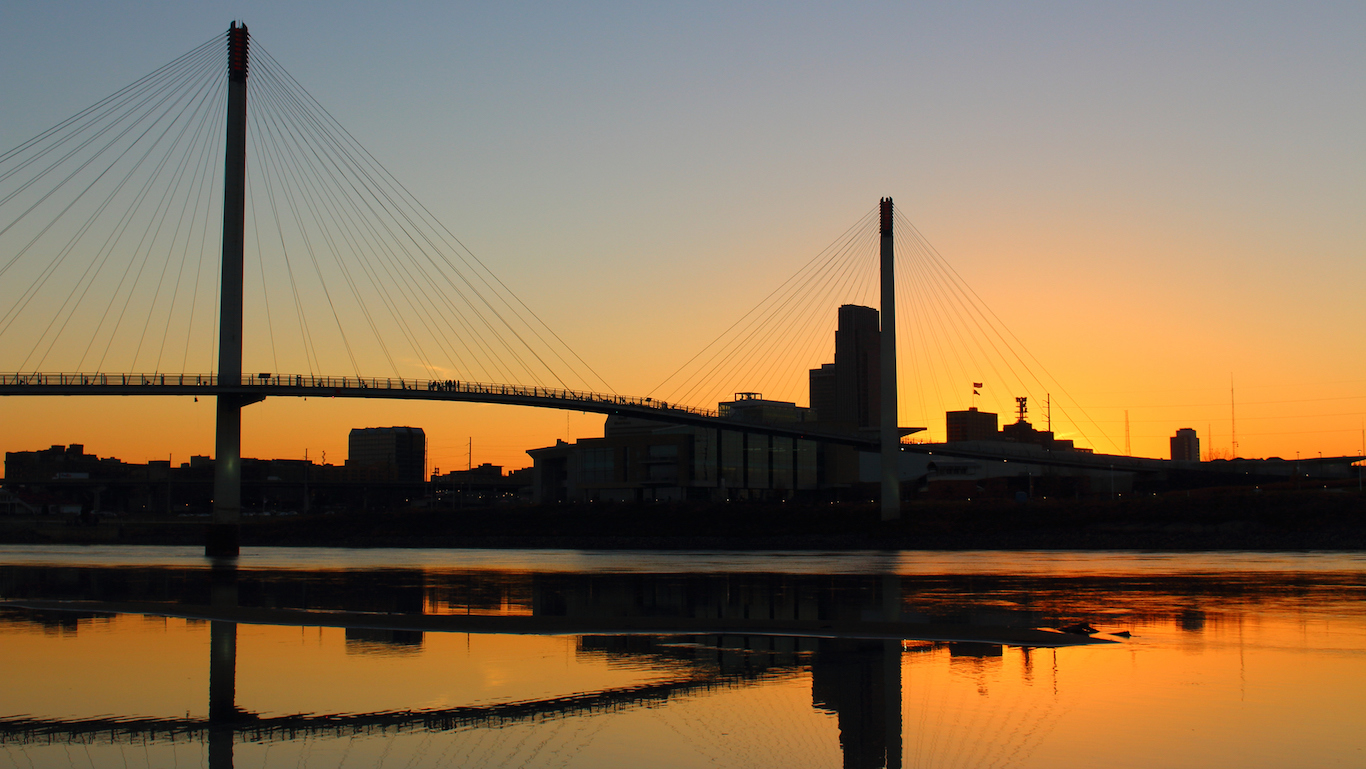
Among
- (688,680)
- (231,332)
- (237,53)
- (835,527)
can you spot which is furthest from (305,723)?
(835,527)

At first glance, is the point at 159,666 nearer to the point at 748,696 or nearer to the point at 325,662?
the point at 325,662

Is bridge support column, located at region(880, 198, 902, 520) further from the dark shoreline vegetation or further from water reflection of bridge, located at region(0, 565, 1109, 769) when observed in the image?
water reflection of bridge, located at region(0, 565, 1109, 769)

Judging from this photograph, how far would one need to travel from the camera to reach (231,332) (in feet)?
224

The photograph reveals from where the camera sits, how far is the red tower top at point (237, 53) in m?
71.9

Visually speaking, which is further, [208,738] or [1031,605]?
[1031,605]

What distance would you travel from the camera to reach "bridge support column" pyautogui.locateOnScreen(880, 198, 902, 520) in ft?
283

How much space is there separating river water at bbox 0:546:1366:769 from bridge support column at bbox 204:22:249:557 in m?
39.9

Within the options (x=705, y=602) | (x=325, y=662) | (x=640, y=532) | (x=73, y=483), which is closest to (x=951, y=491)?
(x=640, y=532)

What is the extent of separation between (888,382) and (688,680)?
73282mm

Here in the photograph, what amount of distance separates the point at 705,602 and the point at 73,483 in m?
203

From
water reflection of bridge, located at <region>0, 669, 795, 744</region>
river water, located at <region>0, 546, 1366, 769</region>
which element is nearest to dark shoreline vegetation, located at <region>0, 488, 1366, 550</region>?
river water, located at <region>0, 546, 1366, 769</region>

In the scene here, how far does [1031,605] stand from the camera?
84.2 feet

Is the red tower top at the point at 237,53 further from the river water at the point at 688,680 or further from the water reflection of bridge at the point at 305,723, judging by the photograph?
the water reflection of bridge at the point at 305,723

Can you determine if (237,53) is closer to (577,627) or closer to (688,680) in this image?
(577,627)
